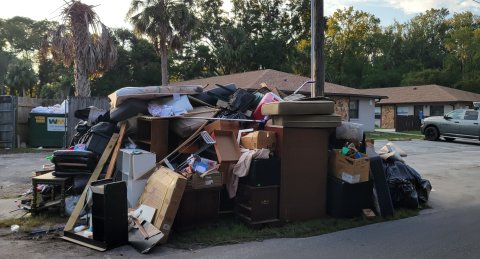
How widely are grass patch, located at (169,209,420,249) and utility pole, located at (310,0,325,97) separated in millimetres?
3982

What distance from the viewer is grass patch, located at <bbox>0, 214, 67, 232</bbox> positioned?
634cm

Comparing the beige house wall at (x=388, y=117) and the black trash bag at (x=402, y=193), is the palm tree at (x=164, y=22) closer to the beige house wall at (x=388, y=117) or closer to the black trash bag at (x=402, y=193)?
the beige house wall at (x=388, y=117)

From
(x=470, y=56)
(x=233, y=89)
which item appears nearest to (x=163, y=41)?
(x=233, y=89)

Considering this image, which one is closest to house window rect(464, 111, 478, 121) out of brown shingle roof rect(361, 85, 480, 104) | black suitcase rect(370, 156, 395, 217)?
brown shingle roof rect(361, 85, 480, 104)

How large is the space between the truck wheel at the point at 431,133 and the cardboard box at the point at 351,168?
17.9 metres

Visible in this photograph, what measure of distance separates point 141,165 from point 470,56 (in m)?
54.7

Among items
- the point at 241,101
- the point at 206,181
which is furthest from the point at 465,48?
the point at 206,181

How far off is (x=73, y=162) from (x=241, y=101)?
301 centimetres

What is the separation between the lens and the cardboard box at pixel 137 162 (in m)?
6.61

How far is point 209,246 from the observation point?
561 cm

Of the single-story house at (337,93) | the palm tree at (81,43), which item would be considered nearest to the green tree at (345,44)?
the single-story house at (337,93)

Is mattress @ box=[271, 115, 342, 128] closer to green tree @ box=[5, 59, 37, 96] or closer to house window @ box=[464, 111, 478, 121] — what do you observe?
house window @ box=[464, 111, 478, 121]

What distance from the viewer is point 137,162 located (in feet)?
21.7

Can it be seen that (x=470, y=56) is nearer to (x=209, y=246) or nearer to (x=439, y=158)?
(x=439, y=158)
